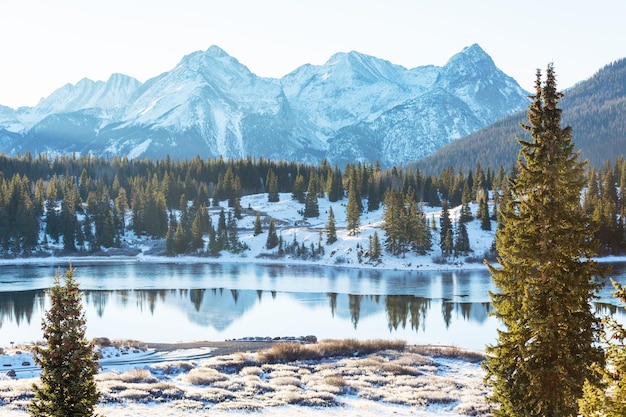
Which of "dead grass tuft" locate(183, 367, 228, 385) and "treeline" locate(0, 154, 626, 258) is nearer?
"dead grass tuft" locate(183, 367, 228, 385)

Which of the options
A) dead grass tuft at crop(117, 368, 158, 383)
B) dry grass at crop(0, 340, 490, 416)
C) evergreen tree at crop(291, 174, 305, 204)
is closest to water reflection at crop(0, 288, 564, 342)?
dry grass at crop(0, 340, 490, 416)

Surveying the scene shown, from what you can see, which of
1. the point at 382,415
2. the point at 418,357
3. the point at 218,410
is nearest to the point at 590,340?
the point at 382,415

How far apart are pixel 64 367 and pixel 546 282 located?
45.4 ft

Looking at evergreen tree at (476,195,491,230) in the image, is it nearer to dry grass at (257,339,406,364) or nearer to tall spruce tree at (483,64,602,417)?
dry grass at (257,339,406,364)

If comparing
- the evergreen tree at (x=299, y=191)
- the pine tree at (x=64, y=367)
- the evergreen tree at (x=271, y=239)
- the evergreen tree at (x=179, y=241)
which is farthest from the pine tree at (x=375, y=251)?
the pine tree at (x=64, y=367)

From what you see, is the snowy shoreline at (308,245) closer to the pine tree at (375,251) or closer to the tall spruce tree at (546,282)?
the pine tree at (375,251)

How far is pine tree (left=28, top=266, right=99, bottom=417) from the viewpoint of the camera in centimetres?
1606

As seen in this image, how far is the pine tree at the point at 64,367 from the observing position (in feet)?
52.7

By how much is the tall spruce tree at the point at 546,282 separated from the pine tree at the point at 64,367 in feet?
39.2

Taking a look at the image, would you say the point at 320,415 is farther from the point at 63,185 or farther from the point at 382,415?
the point at 63,185

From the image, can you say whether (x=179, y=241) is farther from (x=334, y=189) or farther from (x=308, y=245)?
(x=334, y=189)

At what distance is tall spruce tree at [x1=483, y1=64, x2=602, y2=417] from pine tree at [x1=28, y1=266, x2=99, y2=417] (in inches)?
471

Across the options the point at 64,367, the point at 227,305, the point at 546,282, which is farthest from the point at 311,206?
the point at 64,367

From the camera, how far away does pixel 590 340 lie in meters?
17.0
